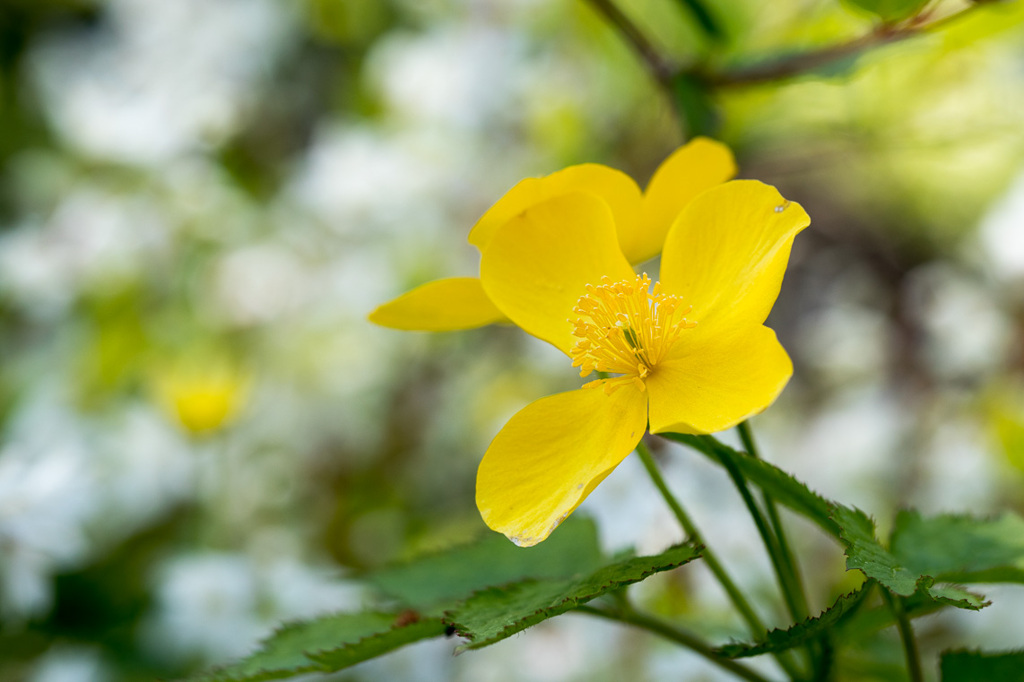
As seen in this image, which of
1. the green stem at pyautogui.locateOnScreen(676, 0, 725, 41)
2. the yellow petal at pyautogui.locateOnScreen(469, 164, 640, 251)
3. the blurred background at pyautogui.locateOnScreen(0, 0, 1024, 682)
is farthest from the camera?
the blurred background at pyautogui.locateOnScreen(0, 0, 1024, 682)

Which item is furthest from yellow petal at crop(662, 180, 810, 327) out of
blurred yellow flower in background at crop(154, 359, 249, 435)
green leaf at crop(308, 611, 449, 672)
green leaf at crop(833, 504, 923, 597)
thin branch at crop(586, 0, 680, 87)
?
blurred yellow flower in background at crop(154, 359, 249, 435)

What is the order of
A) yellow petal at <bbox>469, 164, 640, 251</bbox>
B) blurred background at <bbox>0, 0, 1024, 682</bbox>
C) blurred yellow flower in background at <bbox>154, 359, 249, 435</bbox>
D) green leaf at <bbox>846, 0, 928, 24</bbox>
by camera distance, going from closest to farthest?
yellow petal at <bbox>469, 164, 640, 251</bbox>
green leaf at <bbox>846, 0, 928, 24</bbox>
blurred background at <bbox>0, 0, 1024, 682</bbox>
blurred yellow flower in background at <bbox>154, 359, 249, 435</bbox>

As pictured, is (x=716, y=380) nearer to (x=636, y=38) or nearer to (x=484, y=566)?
(x=484, y=566)

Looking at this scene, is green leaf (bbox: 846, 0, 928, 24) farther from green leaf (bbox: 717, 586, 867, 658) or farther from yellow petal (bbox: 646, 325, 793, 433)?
green leaf (bbox: 717, 586, 867, 658)

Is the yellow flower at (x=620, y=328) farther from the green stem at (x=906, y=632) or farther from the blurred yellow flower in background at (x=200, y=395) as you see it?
the blurred yellow flower in background at (x=200, y=395)

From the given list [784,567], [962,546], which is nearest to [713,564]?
[784,567]

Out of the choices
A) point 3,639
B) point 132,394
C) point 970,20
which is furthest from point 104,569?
point 970,20

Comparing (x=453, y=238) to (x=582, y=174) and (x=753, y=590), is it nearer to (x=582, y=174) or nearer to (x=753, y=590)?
(x=753, y=590)
